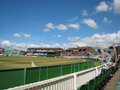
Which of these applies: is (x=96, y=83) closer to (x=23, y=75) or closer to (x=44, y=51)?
(x=23, y=75)

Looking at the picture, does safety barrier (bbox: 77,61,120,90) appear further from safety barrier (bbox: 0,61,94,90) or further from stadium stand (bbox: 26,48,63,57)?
stadium stand (bbox: 26,48,63,57)

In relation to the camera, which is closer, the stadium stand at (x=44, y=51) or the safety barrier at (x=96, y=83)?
the safety barrier at (x=96, y=83)

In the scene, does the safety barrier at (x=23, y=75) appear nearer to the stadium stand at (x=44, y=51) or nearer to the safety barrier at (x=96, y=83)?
the safety barrier at (x=96, y=83)

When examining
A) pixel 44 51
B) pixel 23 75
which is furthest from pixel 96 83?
pixel 44 51

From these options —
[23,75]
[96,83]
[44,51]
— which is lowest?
[96,83]

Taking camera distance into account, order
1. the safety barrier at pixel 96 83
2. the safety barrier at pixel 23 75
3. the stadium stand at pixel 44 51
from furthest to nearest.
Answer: the stadium stand at pixel 44 51 → the safety barrier at pixel 23 75 → the safety barrier at pixel 96 83

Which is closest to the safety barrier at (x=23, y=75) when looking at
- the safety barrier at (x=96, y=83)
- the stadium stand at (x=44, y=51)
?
the safety barrier at (x=96, y=83)

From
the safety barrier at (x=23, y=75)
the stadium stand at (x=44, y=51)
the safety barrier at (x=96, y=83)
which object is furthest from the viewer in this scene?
the stadium stand at (x=44, y=51)

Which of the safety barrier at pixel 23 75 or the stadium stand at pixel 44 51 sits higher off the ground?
the stadium stand at pixel 44 51

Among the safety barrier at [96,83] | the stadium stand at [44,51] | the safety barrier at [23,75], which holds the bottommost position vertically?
the safety barrier at [96,83]

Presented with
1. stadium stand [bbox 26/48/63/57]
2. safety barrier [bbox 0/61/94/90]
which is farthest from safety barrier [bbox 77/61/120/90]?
stadium stand [bbox 26/48/63/57]

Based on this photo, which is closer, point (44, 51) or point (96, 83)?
point (96, 83)

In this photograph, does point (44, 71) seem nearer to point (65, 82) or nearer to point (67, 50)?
point (65, 82)

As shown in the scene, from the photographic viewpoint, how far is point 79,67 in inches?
909
